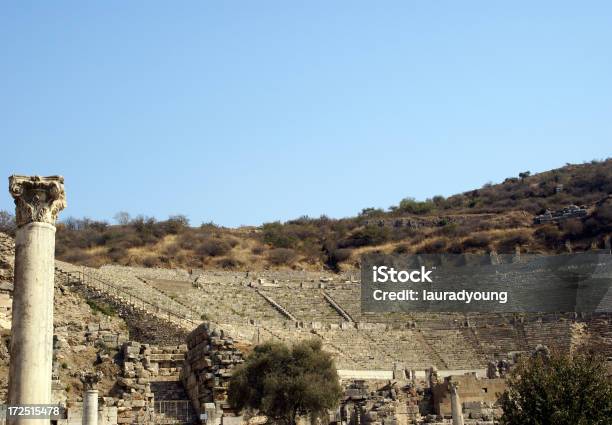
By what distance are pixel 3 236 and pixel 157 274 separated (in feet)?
41.6

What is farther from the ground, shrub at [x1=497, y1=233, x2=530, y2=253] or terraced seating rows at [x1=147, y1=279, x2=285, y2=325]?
shrub at [x1=497, y1=233, x2=530, y2=253]

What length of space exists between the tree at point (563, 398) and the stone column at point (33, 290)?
1313 centimetres

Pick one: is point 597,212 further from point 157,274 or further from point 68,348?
point 68,348

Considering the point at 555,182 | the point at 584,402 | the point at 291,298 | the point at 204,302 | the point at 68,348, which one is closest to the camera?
the point at 584,402

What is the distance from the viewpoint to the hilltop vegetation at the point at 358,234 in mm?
79625

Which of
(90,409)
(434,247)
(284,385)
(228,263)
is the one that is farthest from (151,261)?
(90,409)

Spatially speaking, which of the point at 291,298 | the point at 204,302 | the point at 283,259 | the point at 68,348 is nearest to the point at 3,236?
the point at 204,302

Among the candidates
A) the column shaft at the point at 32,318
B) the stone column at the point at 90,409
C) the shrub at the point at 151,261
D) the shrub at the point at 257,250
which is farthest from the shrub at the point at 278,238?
the column shaft at the point at 32,318

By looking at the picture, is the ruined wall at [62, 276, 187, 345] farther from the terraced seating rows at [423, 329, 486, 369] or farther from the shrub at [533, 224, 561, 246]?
the shrub at [533, 224, 561, 246]

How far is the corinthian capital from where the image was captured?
53.3ft

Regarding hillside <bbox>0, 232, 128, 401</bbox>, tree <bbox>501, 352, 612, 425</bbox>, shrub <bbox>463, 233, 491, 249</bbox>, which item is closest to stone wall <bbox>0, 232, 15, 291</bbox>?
hillside <bbox>0, 232, 128, 401</bbox>

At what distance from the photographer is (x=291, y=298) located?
60.6m

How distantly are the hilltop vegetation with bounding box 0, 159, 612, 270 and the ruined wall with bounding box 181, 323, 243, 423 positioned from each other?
39.3 meters

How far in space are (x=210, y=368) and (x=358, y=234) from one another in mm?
60033
